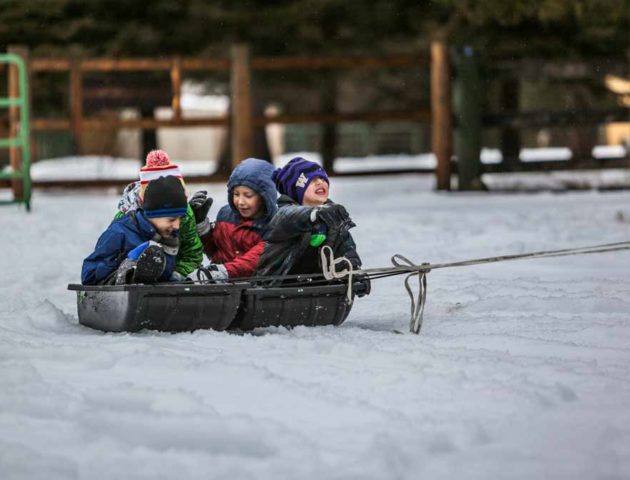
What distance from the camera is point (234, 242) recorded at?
6.32 m

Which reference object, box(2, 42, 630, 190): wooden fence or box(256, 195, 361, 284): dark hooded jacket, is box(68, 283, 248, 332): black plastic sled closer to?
box(256, 195, 361, 284): dark hooded jacket

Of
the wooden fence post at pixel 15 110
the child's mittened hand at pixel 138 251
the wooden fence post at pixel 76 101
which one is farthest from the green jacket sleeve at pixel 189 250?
the wooden fence post at pixel 76 101

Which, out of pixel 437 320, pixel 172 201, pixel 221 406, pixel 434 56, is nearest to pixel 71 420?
pixel 221 406

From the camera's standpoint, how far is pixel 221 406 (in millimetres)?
4160

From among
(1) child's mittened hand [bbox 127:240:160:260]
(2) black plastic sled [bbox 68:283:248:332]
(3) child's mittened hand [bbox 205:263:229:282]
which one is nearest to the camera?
(2) black plastic sled [bbox 68:283:248:332]

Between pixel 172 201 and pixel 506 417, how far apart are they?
214 cm

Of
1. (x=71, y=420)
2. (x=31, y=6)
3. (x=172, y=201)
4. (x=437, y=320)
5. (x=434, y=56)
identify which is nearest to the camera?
(x=71, y=420)

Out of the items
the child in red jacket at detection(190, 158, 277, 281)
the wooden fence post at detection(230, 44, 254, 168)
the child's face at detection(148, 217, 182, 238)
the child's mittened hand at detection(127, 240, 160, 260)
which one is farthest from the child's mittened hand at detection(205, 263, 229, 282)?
the wooden fence post at detection(230, 44, 254, 168)

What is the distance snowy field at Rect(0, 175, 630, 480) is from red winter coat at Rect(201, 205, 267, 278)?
0.49 meters

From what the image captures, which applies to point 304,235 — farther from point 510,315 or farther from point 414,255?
point 414,255

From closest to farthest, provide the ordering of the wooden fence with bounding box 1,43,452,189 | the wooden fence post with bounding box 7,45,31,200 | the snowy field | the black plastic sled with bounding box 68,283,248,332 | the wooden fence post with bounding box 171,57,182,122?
the snowy field
the black plastic sled with bounding box 68,283,248,332
the wooden fence post with bounding box 7,45,31,200
the wooden fence with bounding box 1,43,452,189
the wooden fence post with bounding box 171,57,182,122

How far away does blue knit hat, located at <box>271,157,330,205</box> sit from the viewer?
6.14 metres

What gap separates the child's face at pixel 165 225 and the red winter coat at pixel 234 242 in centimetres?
44

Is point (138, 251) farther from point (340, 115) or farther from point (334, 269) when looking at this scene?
point (340, 115)
